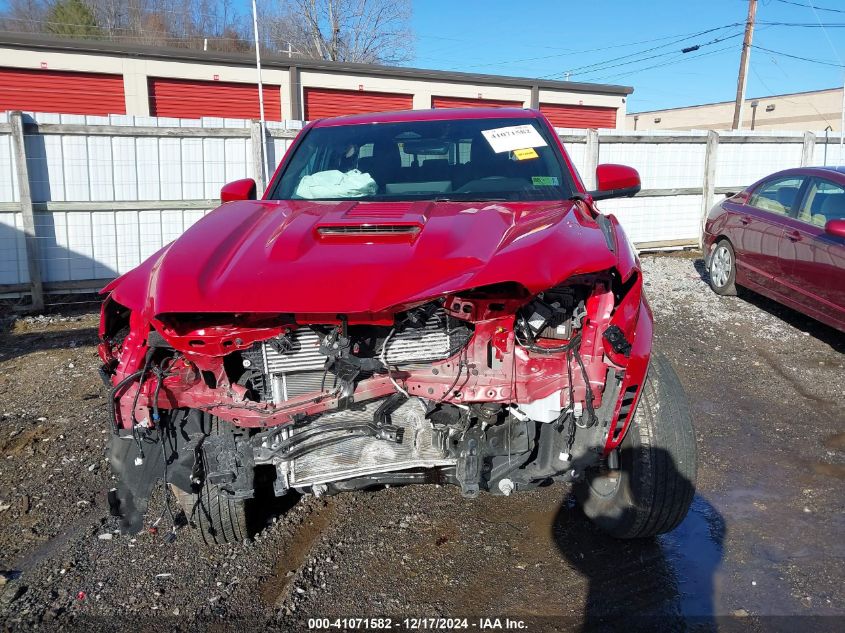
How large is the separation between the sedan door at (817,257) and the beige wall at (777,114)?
34.7m

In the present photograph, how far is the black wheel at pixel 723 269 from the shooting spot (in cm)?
774

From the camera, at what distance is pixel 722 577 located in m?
2.88

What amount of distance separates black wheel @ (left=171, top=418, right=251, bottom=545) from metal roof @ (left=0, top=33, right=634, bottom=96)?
1631 cm

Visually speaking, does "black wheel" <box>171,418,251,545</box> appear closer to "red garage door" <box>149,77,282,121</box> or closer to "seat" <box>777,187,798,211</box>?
"seat" <box>777,187,798,211</box>

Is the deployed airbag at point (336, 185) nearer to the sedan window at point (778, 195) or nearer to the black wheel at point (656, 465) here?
the black wheel at point (656, 465)

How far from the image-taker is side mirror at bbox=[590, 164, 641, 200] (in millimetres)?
3768

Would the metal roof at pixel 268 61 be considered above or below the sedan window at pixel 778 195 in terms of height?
above

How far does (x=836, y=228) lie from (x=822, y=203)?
935 mm

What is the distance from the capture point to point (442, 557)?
10.0ft

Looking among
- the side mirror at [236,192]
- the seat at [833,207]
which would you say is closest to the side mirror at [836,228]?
the seat at [833,207]

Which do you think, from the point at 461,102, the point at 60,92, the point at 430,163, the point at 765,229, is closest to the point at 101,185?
the point at 430,163

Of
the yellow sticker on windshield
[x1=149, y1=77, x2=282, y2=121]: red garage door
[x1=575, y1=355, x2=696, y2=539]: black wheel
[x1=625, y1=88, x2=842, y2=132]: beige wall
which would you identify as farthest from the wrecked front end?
[x1=625, y1=88, x2=842, y2=132]: beige wall

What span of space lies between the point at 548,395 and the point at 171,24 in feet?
141

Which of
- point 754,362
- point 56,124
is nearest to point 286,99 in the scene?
point 56,124
